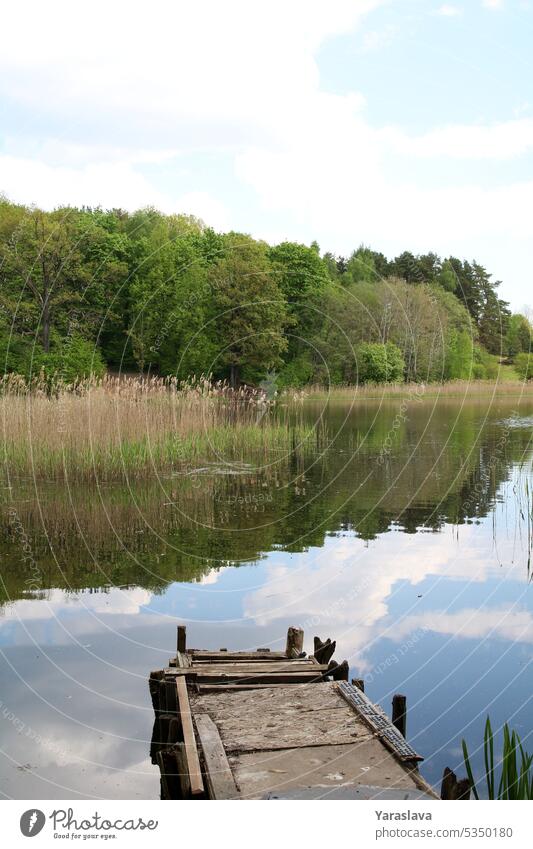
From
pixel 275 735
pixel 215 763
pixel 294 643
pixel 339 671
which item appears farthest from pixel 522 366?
pixel 215 763

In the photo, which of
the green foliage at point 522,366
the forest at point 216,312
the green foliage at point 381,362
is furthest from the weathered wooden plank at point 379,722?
the green foliage at point 522,366

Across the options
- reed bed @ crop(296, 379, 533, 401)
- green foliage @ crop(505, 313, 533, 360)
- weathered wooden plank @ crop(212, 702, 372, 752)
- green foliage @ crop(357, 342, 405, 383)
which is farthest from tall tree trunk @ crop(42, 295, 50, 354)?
weathered wooden plank @ crop(212, 702, 372, 752)

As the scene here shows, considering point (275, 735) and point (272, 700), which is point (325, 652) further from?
point (275, 735)

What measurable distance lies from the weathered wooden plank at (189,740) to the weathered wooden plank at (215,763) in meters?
0.06

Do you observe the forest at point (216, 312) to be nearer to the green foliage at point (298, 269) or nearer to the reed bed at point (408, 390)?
the green foliage at point (298, 269)

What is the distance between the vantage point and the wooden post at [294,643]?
6.23m

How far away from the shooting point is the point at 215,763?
4262 millimetres

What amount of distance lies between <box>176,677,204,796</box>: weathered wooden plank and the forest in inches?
819

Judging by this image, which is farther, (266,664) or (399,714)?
(266,664)

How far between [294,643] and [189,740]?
1908 mm

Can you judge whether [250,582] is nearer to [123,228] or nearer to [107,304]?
[107,304]

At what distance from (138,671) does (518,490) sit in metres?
8.57

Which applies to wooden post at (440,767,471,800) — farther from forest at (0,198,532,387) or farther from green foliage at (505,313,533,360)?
green foliage at (505,313,533,360)

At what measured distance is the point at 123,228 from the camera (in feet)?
131
